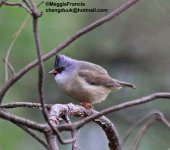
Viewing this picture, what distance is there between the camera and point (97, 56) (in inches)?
259

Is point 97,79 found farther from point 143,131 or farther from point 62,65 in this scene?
point 143,131

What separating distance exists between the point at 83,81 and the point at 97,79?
0.42 ft

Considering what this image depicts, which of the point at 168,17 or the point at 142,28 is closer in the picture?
the point at 168,17

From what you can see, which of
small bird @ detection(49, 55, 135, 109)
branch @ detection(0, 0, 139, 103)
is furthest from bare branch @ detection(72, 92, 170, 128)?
small bird @ detection(49, 55, 135, 109)

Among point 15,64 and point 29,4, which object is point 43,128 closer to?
point 29,4

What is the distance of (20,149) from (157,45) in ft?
7.24

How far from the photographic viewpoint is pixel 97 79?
13.6 feet

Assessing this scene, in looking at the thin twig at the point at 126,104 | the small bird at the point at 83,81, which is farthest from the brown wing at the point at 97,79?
the thin twig at the point at 126,104

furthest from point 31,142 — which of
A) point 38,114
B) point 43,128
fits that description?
point 43,128

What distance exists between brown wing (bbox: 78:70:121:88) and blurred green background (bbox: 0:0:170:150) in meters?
0.93

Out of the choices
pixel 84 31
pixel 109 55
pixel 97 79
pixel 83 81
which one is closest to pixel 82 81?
pixel 83 81

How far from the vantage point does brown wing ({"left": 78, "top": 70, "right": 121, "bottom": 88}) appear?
4113mm

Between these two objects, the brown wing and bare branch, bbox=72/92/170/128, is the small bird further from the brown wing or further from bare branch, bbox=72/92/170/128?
bare branch, bbox=72/92/170/128

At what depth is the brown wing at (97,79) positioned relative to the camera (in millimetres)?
4113
